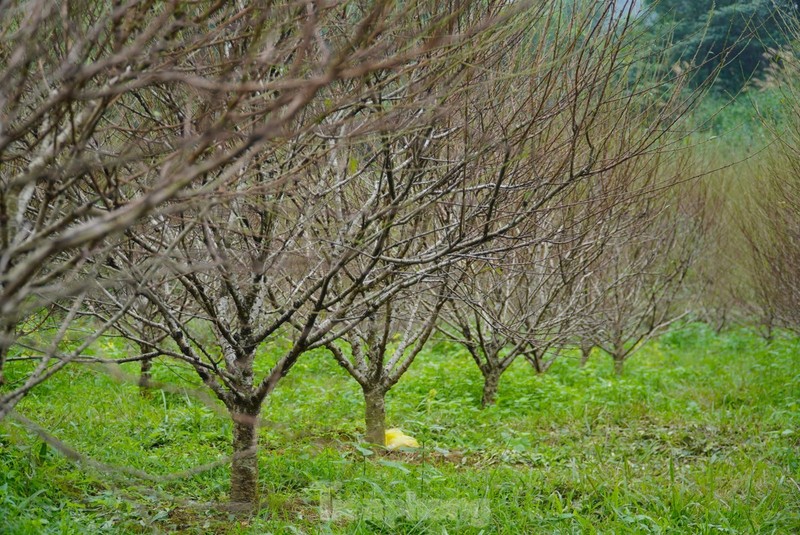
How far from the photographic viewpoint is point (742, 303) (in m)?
13.2

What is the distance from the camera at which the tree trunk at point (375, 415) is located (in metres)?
5.29

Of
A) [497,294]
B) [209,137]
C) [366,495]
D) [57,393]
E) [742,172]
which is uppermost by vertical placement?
[742,172]

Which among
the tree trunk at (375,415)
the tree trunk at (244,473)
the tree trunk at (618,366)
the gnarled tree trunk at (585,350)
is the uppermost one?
the gnarled tree trunk at (585,350)

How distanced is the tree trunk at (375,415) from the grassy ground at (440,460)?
0.18 metres

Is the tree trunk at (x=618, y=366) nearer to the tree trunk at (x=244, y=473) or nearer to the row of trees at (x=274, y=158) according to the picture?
the row of trees at (x=274, y=158)

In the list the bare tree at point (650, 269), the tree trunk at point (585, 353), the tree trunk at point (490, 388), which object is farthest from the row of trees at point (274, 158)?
the tree trunk at point (585, 353)

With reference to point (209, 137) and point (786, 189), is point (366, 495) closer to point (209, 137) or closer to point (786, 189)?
point (209, 137)

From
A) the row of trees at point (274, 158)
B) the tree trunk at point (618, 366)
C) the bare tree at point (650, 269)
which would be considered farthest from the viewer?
the tree trunk at point (618, 366)

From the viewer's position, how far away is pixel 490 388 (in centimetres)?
735

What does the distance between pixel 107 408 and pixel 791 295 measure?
24.9 feet

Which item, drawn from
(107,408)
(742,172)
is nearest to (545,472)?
(107,408)

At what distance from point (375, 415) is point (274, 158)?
2.27m

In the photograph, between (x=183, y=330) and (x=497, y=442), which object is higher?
(x=183, y=330)

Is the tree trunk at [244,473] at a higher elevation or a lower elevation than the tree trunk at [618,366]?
lower
